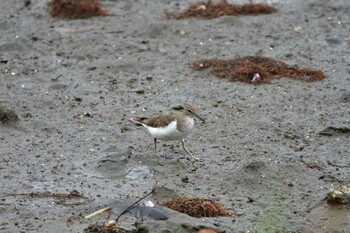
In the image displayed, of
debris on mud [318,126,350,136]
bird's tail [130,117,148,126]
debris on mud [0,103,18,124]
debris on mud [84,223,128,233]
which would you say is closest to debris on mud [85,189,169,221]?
debris on mud [84,223,128,233]

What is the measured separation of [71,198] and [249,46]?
231 inches

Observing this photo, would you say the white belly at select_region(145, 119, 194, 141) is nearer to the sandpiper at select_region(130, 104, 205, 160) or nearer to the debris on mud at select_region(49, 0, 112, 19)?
the sandpiper at select_region(130, 104, 205, 160)

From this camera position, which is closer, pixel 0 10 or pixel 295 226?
pixel 295 226

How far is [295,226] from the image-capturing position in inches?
386

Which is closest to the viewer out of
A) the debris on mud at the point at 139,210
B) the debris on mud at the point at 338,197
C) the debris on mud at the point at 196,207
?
the debris on mud at the point at 139,210

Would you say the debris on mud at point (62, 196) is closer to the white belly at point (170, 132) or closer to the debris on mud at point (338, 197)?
the white belly at point (170, 132)

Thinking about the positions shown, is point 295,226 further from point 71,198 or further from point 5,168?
point 5,168

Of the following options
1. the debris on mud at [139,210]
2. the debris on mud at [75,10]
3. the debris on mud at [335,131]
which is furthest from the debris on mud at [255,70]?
the debris on mud at [139,210]

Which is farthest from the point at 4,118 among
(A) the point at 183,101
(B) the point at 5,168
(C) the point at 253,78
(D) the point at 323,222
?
(D) the point at 323,222

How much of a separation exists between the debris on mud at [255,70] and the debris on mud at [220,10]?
2.10m

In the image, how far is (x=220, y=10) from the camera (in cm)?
→ 1680

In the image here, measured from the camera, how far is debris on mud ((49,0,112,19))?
1689cm

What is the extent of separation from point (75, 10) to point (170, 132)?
597 centimetres

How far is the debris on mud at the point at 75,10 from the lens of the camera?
665 inches
